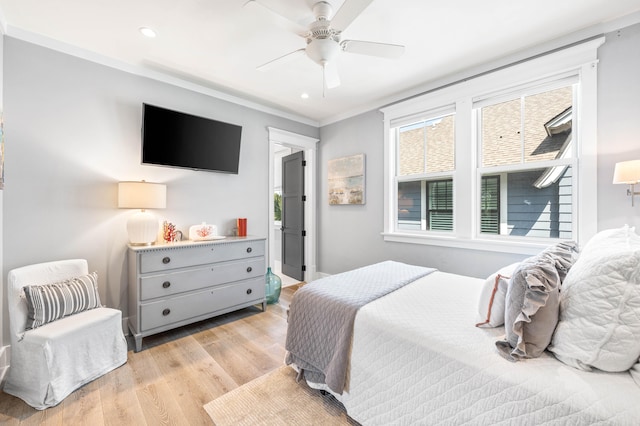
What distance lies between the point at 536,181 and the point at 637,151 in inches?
25.9

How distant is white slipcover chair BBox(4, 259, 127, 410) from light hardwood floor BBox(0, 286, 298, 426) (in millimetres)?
67

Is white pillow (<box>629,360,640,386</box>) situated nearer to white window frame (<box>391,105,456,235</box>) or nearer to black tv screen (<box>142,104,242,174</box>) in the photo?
white window frame (<box>391,105,456,235</box>)

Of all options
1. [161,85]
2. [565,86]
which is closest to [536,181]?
[565,86]

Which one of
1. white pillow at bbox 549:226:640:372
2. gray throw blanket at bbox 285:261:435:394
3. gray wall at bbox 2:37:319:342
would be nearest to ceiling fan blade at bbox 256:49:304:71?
gray wall at bbox 2:37:319:342

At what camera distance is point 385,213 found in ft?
11.8

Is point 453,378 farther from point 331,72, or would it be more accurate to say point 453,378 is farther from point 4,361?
point 4,361

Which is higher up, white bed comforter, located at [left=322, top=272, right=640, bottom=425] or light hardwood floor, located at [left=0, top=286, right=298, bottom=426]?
white bed comforter, located at [left=322, top=272, right=640, bottom=425]

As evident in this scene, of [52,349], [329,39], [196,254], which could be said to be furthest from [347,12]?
[52,349]

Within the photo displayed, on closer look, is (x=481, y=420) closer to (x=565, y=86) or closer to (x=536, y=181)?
(x=536, y=181)

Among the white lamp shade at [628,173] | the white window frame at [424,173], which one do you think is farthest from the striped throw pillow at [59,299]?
the white lamp shade at [628,173]

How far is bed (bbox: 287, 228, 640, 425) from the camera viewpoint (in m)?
0.90

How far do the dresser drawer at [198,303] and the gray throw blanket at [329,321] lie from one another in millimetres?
1236

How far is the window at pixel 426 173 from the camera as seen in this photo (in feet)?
10.3

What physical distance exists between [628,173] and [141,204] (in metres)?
3.74
